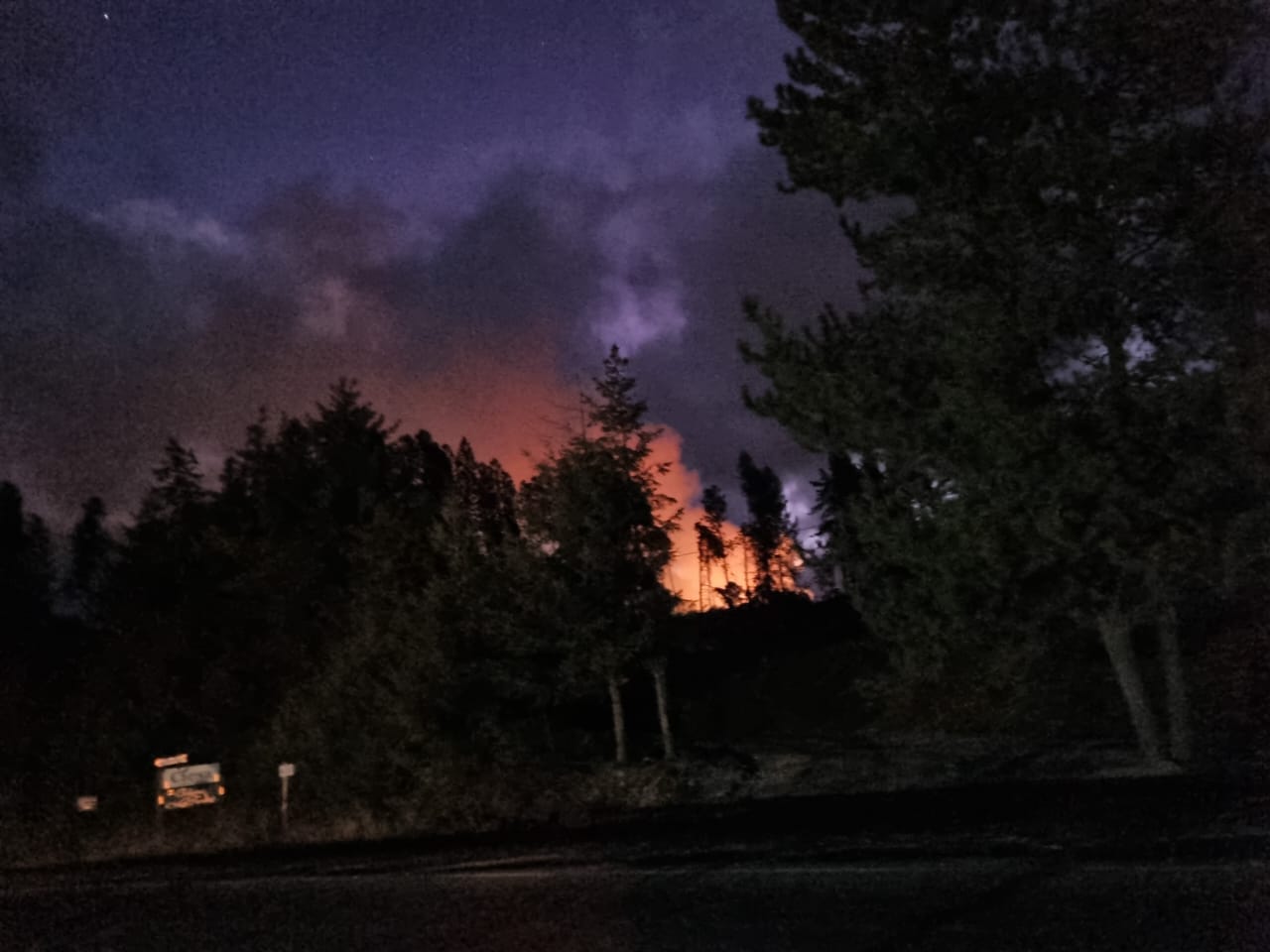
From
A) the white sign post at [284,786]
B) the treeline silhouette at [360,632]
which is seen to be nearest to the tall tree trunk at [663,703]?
the treeline silhouette at [360,632]

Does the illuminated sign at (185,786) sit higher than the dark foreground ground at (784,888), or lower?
higher

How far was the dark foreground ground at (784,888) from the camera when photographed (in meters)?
8.65

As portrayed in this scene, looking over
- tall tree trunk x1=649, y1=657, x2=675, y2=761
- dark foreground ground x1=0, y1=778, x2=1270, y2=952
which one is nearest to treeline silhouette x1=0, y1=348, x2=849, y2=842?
tall tree trunk x1=649, y1=657, x2=675, y2=761

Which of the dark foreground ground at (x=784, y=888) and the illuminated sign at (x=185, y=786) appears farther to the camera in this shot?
the illuminated sign at (x=185, y=786)

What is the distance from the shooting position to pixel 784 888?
10789 millimetres

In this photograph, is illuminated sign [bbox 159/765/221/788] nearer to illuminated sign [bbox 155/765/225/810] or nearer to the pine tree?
illuminated sign [bbox 155/765/225/810]

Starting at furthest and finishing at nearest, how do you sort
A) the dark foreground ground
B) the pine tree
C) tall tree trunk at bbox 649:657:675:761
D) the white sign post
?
tall tree trunk at bbox 649:657:675:761 < the white sign post < the pine tree < the dark foreground ground

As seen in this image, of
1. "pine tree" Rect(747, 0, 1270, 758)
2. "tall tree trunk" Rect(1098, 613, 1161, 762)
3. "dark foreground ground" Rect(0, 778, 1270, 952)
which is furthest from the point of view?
"tall tree trunk" Rect(1098, 613, 1161, 762)

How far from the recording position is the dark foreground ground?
28.4ft

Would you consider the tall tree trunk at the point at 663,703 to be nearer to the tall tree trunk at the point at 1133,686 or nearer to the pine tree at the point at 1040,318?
the pine tree at the point at 1040,318

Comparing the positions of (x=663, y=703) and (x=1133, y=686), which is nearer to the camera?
(x=1133, y=686)

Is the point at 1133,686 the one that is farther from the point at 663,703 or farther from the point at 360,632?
the point at 360,632

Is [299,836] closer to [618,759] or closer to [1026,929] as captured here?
[618,759]

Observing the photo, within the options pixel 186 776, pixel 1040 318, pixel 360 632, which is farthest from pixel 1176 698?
pixel 186 776
